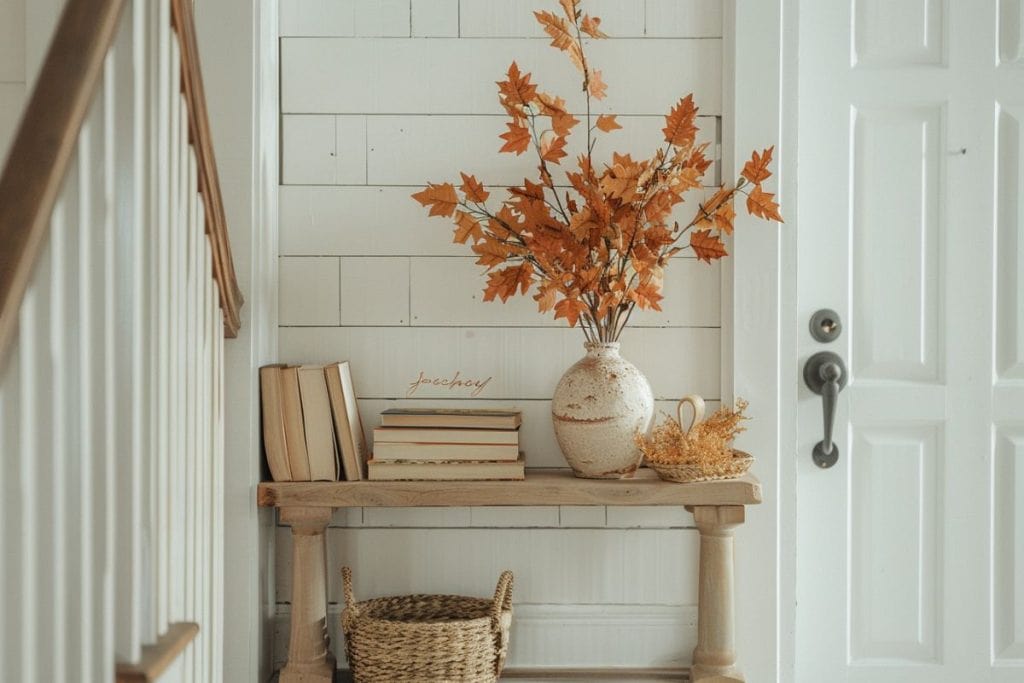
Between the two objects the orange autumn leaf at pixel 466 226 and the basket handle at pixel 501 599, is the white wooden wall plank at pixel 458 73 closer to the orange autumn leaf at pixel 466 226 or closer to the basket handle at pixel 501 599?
the orange autumn leaf at pixel 466 226

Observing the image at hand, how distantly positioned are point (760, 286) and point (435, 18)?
2.76 ft

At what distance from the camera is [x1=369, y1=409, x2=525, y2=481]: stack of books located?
1739 millimetres

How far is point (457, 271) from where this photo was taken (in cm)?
194

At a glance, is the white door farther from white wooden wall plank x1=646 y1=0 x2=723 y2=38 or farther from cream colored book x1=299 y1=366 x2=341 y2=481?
cream colored book x1=299 y1=366 x2=341 y2=481

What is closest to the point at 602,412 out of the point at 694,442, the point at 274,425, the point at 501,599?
the point at 694,442

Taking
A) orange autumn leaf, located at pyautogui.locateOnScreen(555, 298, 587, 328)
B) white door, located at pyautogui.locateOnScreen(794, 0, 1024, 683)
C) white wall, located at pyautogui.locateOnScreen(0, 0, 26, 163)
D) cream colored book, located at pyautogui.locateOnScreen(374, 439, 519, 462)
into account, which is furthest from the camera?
white door, located at pyautogui.locateOnScreen(794, 0, 1024, 683)

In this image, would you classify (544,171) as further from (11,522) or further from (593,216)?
(11,522)

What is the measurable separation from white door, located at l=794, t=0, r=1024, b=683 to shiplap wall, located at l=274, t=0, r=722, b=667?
0.27 meters

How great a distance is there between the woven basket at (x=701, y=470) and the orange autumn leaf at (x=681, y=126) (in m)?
0.57

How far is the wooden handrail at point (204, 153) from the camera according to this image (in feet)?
4.39

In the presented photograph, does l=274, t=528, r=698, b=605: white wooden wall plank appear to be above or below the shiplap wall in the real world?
below

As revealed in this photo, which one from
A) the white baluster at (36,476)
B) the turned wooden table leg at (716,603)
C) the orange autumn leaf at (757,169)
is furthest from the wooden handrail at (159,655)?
→ the orange autumn leaf at (757,169)

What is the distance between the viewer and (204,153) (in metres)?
1.43

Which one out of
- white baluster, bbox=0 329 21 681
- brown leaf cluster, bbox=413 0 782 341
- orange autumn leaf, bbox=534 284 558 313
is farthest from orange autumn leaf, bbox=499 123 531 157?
white baluster, bbox=0 329 21 681
